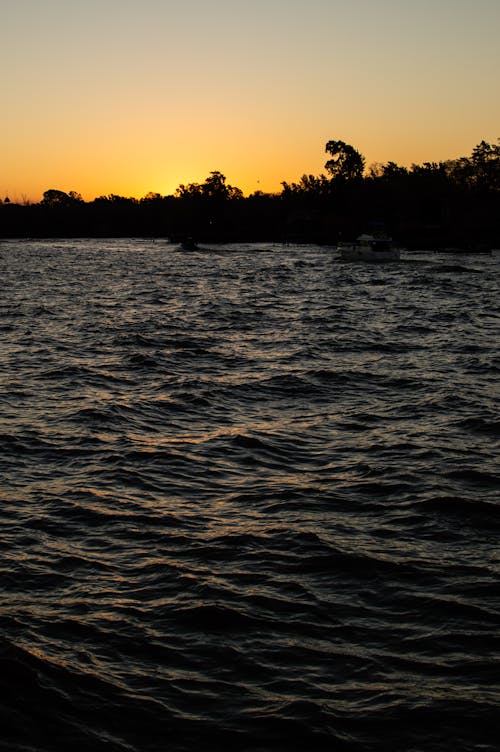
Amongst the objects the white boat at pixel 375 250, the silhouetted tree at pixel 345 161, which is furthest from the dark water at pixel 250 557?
the silhouetted tree at pixel 345 161

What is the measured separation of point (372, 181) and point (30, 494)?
173m

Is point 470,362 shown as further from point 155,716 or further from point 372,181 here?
point 372,181

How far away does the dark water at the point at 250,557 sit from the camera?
6559 millimetres

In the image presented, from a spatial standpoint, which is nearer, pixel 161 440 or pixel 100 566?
pixel 100 566

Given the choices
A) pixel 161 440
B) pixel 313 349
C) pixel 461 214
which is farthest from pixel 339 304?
pixel 461 214

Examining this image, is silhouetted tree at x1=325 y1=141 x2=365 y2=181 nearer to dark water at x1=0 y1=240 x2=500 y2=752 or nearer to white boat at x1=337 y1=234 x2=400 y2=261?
white boat at x1=337 y1=234 x2=400 y2=261

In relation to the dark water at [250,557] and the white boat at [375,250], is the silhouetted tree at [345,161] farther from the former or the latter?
the dark water at [250,557]

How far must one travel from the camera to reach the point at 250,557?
9703mm

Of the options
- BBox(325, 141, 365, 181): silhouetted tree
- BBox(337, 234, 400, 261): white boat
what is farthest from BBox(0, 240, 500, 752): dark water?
BBox(325, 141, 365, 181): silhouetted tree

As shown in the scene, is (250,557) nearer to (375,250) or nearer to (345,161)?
(375,250)

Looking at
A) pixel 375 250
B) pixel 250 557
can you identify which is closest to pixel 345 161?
pixel 375 250

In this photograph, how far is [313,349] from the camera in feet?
94.1

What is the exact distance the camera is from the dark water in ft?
21.5

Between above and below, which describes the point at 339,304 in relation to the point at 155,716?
above
